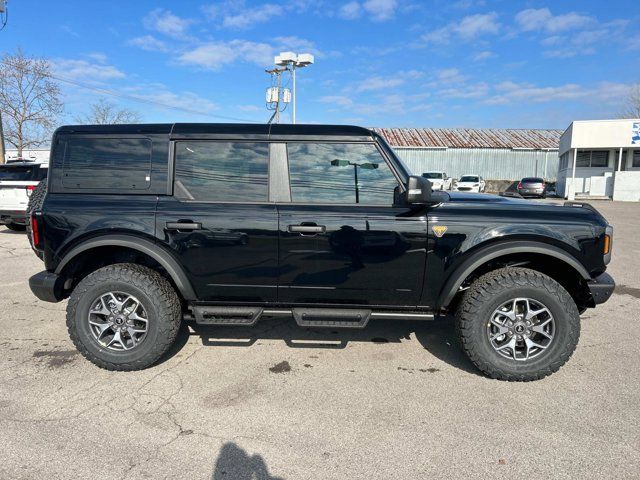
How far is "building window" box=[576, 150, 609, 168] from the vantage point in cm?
2643

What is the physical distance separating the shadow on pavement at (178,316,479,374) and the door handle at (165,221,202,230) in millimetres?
1264

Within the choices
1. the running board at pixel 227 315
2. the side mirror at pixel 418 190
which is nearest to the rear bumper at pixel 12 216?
the running board at pixel 227 315

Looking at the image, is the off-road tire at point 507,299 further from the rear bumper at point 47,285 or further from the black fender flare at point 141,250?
the rear bumper at point 47,285

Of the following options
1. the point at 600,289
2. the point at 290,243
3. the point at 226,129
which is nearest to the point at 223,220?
the point at 290,243

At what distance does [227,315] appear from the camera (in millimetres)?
3441

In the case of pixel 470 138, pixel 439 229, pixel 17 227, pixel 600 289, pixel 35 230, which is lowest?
pixel 17 227

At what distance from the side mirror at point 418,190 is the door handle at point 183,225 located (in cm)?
167

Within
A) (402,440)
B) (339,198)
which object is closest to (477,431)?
(402,440)

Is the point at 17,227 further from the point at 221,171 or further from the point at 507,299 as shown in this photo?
the point at 507,299

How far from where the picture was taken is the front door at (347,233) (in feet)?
10.7

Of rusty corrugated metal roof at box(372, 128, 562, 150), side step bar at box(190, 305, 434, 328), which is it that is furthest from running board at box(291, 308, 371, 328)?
rusty corrugated metal roof at box(372, 128, 562, 150)

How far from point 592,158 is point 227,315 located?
30.2 meters

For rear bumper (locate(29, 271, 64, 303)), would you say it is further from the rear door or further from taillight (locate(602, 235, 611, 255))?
taillight (locate(602, 235, 611, 255))

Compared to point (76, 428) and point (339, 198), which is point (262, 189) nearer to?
point (339, 198)
